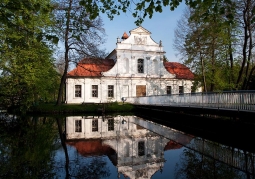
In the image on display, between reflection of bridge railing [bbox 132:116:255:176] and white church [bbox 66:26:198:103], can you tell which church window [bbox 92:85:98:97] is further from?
reflection of bridge railing [bbox 132:116:255:176]

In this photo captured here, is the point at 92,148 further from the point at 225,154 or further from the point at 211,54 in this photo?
the point at 211,54

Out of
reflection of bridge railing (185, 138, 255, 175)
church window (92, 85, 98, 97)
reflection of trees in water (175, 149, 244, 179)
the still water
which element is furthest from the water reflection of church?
church window (92, 85, 98, 97)

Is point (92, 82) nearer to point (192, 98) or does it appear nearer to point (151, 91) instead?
point (151, 91)

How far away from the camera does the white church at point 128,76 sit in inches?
1182

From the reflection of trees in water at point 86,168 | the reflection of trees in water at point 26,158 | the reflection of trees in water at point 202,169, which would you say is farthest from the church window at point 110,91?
the reflection of trees in water at point 202,169

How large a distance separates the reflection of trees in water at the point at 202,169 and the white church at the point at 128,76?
23905mm

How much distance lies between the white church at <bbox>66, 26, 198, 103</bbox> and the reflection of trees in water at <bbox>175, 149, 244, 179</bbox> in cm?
2391

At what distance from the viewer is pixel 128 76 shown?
1236 inches

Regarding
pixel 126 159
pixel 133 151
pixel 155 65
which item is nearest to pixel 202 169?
pixel 126 159

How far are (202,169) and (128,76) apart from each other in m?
26.4

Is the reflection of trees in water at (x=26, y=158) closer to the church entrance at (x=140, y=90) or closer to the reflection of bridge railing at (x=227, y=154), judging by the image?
the reflection of bridge railing at (x=227, y=154)

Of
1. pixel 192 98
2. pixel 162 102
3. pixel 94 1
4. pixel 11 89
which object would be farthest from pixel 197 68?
pixel 94 1

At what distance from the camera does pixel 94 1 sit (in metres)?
5.34

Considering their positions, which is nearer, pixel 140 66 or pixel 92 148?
pixel 92 148
